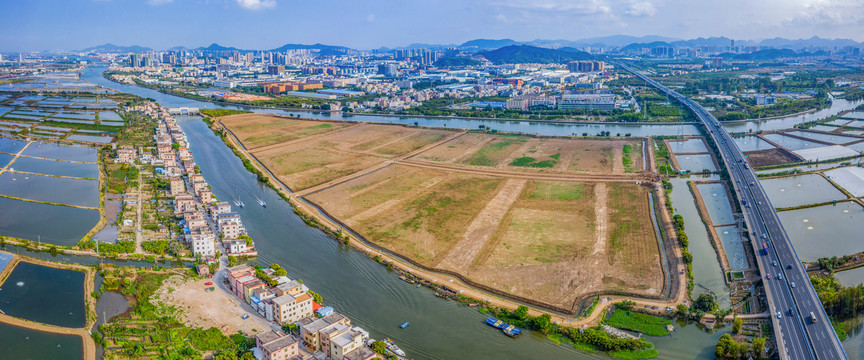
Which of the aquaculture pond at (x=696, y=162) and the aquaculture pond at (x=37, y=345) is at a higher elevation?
the aquaculture pond at (x=696, y=162)

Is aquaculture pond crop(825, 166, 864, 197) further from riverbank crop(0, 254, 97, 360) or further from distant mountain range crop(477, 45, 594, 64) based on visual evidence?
distant mountain range crop(477, 45, 594, 64)

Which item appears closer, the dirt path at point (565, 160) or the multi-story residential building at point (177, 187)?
the multi-story residential building at point (177, 187)

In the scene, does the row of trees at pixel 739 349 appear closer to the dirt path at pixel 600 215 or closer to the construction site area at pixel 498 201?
the construction site area at pixel 498 201

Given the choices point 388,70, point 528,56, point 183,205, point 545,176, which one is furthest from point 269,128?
point 528,56

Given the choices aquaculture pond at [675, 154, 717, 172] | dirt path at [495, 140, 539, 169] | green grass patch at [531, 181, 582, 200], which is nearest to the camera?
green grass patch at [531, 181, 582, 200]

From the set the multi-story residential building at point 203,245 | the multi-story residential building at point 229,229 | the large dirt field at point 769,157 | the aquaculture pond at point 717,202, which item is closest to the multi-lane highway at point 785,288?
the aquaculture pond at point 717,202

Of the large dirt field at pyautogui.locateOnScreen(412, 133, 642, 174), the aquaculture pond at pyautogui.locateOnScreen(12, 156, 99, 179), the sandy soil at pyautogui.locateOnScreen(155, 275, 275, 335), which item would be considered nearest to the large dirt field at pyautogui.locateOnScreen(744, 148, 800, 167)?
the large dirt field at pyautogui.locateOnScreen(412, 133, 642, 174)

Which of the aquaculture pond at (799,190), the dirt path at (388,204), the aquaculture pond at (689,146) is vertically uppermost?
the aquaculture pond at (689,146)

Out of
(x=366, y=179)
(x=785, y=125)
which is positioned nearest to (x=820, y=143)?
(x=785, y=125)
